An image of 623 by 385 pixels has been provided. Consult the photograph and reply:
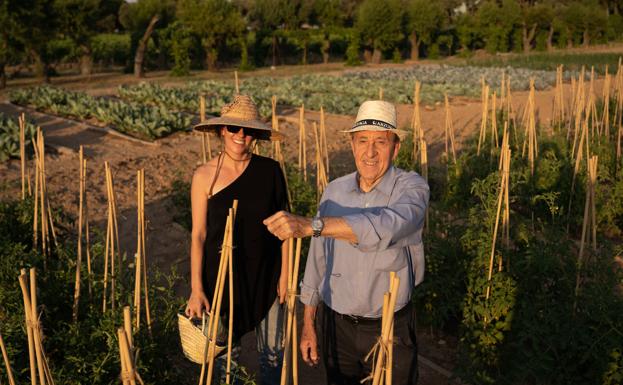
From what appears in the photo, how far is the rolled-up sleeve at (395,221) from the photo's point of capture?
6.25 ft

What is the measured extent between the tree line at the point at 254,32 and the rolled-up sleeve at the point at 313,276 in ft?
56.3

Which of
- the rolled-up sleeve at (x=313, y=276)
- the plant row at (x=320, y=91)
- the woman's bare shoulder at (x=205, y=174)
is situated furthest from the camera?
the plant row at (x=320, y=91)

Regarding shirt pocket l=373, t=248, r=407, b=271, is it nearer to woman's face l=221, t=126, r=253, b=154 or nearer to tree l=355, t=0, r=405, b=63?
woman's face l=221, t=126, r=253, b=154

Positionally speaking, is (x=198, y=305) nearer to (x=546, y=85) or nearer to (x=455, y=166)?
(x=455, y=166)

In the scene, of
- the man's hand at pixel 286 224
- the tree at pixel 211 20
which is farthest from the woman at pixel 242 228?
the tree at pixel 211 20

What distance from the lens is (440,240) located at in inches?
147

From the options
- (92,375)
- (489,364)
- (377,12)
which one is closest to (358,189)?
(92,375)

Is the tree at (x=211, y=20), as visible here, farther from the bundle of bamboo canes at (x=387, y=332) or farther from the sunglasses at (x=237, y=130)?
the bundle of bamboo canes at (x=387, y=332)

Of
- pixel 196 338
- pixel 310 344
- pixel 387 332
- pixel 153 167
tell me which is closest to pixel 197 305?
pixel 196 338

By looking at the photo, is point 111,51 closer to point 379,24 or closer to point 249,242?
point 379,24

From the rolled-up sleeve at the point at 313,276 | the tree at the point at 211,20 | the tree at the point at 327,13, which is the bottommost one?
the rolled-up sleeve at the point at 313,276

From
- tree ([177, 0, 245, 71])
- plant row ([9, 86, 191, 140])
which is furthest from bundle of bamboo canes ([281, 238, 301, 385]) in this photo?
tree ([177, 0, 245, 71])

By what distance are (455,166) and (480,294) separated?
2631mm

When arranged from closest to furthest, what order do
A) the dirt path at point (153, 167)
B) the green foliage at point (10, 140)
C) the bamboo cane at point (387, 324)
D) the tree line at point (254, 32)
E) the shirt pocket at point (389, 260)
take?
1. the bamboo cane at point (387, 324)
2. the shirt pocket at point (389, 260)
3. the dirt path at point (153, 167)
4. the green foliage at point (10, 140)
5. the tree line at point (254, 32)
